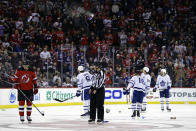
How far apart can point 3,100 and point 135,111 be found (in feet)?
26.0

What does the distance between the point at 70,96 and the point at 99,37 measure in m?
4.37

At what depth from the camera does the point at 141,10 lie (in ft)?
105

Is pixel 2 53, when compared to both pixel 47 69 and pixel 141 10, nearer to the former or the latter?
pixel 47 69

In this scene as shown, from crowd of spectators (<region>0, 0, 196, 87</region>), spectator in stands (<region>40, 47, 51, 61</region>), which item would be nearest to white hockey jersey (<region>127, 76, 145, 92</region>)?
crowd of spectators (<region>0, 0, 196, 87</region>)

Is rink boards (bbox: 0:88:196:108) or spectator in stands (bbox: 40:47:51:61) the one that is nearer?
rink boards (bbox: 0:88:196:108)

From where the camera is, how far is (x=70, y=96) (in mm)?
26469

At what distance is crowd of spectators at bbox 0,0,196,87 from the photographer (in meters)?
25.4

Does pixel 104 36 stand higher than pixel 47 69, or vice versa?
pixel 104 36

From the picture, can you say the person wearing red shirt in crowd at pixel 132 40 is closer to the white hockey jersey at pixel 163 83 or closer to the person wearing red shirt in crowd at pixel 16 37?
the person wearing red shirt in crowd at pixel 16 37

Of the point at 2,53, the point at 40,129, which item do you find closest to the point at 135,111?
the point at 40,129

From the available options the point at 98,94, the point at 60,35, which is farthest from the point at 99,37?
the point at 98,94

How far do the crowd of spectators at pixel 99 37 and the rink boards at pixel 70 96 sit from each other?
1.30 feet

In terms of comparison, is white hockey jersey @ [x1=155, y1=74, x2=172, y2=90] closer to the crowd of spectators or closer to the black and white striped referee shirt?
the crowd of spectators

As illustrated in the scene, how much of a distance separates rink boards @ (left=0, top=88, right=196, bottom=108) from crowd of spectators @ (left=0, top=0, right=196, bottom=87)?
0.40 metres
